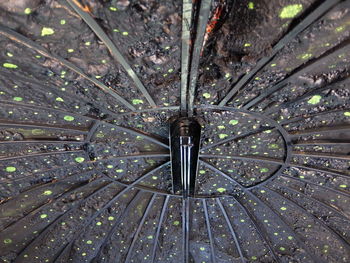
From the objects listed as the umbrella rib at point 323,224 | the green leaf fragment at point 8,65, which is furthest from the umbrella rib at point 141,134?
the umbrella rib at point 323,224

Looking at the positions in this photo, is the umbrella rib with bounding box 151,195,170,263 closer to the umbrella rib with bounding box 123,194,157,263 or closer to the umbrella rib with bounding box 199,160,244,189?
the umbrella rib with bounding box 123,194,157,263

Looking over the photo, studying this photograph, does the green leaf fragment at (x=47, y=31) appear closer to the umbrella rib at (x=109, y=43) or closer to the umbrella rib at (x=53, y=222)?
the umbrella rib at (x=109, y=43)

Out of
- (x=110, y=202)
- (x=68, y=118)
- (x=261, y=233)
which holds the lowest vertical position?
(x=261, y=233)

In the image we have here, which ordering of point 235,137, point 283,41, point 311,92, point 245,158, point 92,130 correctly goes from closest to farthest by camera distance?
point 283,41 → point 311,92 → point 92,130 → point 235,137 → point 245,158

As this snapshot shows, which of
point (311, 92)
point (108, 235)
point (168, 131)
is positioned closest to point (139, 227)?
point (108, 235)

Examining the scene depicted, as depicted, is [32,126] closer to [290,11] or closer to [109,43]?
[109,43]
